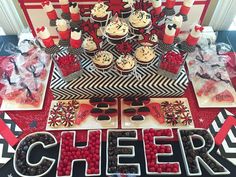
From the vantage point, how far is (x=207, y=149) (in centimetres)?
181

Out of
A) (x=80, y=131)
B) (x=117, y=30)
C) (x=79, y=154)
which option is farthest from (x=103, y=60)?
(x=79, y=154)

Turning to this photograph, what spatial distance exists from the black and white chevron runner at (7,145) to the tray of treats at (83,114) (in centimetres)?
23

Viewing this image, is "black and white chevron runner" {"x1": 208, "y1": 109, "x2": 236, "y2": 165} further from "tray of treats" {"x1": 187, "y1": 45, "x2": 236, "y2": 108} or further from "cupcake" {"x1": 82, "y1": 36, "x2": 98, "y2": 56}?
"cupcake" {"x1": 82, "y1": 36, "x2": 98, "y2": 56}

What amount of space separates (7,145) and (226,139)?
1.49 metres

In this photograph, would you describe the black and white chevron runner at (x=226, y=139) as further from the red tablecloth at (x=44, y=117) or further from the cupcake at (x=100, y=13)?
the cupcake at (x=100, y=13)

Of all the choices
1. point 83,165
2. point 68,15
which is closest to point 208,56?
point 68,15

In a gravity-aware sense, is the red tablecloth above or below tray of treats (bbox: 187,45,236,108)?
below

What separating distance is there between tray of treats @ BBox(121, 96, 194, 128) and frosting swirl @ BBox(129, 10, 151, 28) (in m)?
0.55

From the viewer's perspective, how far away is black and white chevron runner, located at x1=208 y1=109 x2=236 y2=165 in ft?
6.01

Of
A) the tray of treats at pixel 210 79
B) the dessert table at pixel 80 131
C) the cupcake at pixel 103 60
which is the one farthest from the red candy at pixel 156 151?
the cupcake at pixel 103 60

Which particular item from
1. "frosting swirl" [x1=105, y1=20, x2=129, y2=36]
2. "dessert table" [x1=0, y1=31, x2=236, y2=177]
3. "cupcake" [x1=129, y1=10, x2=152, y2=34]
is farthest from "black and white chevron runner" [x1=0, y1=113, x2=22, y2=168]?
"cupcake" [x1=129, y1=10, x2=152, y2=34]

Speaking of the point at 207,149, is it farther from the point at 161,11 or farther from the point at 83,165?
the point at 161,11

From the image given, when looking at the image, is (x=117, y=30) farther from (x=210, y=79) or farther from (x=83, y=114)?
(x=210, y=79)

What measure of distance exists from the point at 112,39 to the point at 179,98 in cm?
70
